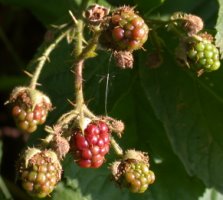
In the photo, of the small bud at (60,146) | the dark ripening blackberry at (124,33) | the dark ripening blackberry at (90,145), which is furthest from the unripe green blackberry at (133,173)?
the dark ripening blackberry at (124,33)

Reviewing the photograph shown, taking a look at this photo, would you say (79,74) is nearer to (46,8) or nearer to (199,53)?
(199,53)

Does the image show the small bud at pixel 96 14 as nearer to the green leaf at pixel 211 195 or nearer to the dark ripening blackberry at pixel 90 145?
the dark ripening blackberry at pixel 90 145

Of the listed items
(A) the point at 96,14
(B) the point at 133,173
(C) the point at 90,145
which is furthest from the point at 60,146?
(A) the point at 96,14

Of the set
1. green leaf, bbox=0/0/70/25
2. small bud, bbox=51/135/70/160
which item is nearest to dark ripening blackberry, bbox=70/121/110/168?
small bud, bbox=51/135/70/160

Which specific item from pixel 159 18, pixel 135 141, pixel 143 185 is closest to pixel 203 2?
pixel 159 18

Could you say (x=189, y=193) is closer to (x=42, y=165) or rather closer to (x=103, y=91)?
(x=103, y=91)

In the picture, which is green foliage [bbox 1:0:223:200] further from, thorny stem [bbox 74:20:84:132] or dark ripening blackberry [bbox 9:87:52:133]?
dark ripening blackberry [bbox 9:87:52:133]
